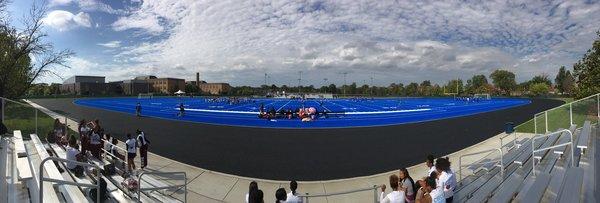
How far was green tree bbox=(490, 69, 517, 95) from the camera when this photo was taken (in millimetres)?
145250

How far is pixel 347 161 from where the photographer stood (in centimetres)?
1457

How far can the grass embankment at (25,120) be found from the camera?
42.2 ft

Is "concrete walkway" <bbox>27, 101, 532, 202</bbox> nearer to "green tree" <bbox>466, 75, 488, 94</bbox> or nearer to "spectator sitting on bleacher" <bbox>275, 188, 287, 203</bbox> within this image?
"spectator sitting on bleacher" <bbox>275, 188, 287, 203</bbox>

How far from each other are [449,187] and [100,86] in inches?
6053

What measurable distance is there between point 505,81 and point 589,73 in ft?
436

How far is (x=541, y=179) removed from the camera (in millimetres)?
7363

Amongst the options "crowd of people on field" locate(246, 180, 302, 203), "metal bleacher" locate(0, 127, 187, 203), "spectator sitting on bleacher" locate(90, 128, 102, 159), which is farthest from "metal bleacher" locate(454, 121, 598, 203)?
"spectator sitting on bleacher" locate(90, 128, 102, 159)

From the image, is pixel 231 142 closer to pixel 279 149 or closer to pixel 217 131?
pixel 279 149

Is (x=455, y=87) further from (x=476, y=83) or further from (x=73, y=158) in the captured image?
(x=73, y=158)

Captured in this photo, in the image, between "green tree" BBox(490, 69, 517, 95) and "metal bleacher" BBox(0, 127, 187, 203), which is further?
"green tree" BBox(490, 69, 517, 95)

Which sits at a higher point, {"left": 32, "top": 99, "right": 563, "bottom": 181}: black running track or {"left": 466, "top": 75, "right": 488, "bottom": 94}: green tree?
{"left": 466, "top": 75, "right": 488, "bottom": 94}: green tree

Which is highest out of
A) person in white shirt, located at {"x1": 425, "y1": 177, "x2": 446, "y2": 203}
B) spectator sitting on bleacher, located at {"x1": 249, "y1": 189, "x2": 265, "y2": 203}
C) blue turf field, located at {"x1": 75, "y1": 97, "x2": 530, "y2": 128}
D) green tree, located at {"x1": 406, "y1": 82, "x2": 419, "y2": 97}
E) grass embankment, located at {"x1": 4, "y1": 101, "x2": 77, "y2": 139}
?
green tree, located at {"x1": 406, "y1": 82, "x2": 419, "y2": 97}

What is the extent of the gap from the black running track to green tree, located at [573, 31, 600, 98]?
32.1 ft

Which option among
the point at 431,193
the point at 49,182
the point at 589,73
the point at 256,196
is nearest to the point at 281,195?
the point at 256,196
